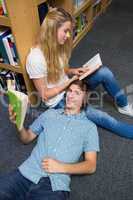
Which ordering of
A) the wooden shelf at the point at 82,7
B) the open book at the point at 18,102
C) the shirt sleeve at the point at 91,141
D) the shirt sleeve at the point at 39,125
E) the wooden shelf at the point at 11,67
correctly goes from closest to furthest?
the open book at the point at 18,102 < the shirt sleeve at the point at 91,141 < the shirt sleeve at the point at 39,125 < the wooden shelf at the point at 11,67 < the wooden shelf at the point at 82,7

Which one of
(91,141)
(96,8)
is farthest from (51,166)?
(96,8)

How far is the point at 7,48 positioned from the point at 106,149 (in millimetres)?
870

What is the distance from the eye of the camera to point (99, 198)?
123 centimetres

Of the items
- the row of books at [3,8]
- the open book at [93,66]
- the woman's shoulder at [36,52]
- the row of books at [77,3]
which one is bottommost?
the open book at [93,66]

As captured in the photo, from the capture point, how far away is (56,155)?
1181mm

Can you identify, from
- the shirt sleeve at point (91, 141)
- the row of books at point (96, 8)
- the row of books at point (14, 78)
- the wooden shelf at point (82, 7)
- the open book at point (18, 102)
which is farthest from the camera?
the row of books at point (96, 8)

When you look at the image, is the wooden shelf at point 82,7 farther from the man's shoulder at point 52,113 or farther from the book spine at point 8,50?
the man's shoulder at point 52,113

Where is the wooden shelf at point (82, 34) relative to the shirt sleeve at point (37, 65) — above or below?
below

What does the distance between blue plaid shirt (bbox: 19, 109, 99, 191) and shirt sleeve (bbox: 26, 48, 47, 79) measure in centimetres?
24

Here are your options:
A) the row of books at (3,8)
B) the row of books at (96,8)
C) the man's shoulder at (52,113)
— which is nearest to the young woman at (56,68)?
the man's shoulder at (52,113)

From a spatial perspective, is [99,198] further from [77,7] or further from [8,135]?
[77,7]

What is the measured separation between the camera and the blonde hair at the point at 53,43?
1.27 meters

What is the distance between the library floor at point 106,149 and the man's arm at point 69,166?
5.7 inches

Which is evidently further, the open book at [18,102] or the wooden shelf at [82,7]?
the wooden shelf at [82,7]
